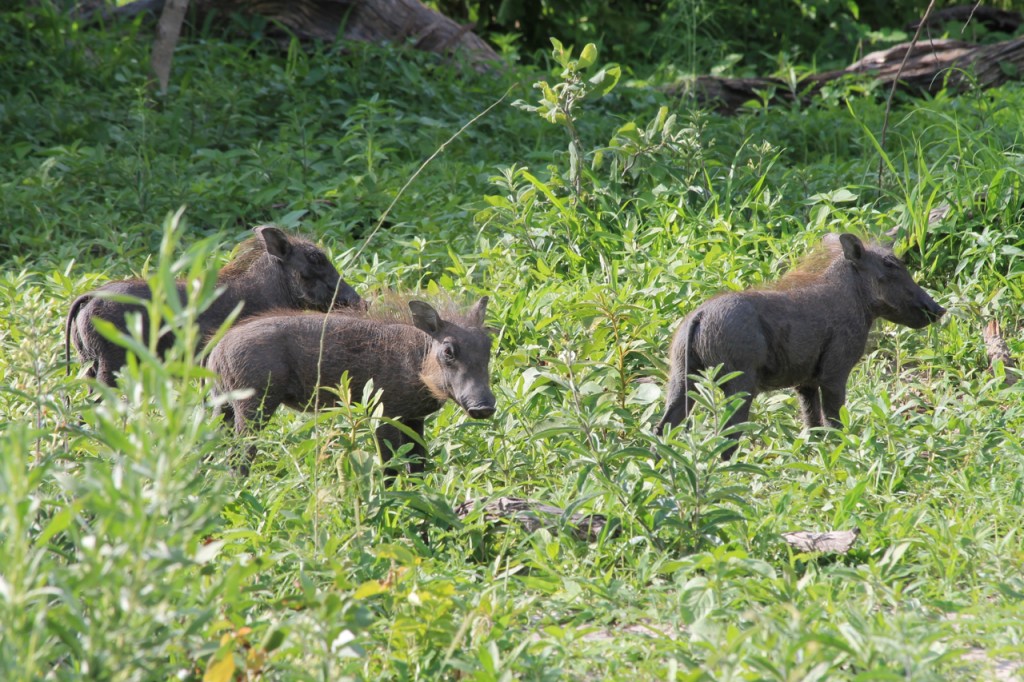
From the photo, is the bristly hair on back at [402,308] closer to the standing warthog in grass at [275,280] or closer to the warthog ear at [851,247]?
the standing warthog in grass at [275,280]

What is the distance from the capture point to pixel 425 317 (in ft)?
15.0

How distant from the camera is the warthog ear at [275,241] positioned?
538 cm

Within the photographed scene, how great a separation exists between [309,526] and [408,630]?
780 millimetres

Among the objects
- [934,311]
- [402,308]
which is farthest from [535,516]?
[934,311]

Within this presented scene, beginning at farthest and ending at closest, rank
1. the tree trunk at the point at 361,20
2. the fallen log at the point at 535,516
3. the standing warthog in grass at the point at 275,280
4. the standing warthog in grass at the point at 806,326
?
the tree trunk at the point at 361,20 → the standing warthog in grass at the point at 275,280 → the standing warthog in grass at the point at 806,326 → the fallen log at the point at 535,516

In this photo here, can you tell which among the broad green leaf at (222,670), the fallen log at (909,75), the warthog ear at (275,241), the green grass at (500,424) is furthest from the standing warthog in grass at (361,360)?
the fallen log at (909,75)

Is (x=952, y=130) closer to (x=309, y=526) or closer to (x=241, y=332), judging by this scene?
(x=241, y=332)

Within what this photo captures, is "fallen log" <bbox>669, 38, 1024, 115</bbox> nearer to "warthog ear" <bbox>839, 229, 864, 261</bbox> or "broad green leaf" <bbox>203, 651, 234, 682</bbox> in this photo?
"warthog ear" <bbox>839, 229, 864, 261</bbox>

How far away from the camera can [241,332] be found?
4.68m

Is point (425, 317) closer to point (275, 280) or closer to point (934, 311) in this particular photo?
point (275, 280)

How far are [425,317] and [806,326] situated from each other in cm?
150

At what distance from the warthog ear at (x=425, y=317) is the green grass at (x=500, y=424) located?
15.4 inches

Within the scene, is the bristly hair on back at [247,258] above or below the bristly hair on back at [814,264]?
below

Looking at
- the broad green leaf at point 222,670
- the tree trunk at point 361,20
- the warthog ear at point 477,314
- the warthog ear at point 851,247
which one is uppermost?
the broad green leaf at point 222,670
